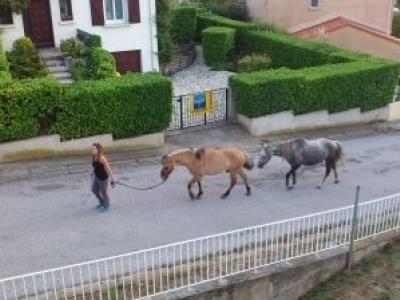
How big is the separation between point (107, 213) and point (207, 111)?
608cm

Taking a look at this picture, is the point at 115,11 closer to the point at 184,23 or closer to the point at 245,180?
the point at 184,23

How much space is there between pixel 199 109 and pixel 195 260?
7917mm

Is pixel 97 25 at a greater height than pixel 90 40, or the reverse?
pixel 97 25

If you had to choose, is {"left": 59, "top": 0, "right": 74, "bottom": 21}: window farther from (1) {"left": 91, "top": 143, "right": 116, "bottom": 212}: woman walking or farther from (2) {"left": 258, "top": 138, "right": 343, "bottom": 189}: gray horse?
(2) {"left": 258, "top": 138, "right": 343, "bottom": 189}: gray horse

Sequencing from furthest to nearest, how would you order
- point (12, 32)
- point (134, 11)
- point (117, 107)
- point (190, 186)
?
point (134, 11) < point (12, 32) < point (117, 107) < point (190, 186)

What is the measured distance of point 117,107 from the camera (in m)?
13.8

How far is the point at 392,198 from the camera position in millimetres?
9836

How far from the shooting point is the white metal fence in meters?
7.83

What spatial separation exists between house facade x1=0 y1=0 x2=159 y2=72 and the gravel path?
179 cm

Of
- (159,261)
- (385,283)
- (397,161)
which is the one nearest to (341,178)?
(397,161)

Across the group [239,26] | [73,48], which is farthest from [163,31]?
[239,26]

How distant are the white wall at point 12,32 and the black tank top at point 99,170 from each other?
33.1 ft

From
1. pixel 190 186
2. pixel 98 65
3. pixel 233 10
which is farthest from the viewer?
pixel 233 10

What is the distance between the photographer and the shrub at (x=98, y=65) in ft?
52.7
